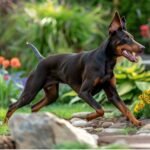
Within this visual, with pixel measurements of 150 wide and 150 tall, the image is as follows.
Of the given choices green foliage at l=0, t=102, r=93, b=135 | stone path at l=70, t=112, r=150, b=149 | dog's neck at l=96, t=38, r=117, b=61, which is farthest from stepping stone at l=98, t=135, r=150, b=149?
green foliage at l=0, t=102, r=93, b=135

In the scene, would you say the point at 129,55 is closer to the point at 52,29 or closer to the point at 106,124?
the point at 106,124

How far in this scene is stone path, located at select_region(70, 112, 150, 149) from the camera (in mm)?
7533

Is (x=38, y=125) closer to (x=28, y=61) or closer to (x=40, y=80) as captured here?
(x=40, y=80)

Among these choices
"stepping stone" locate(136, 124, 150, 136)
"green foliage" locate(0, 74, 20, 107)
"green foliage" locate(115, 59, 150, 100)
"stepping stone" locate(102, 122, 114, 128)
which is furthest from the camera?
"green foliage" locate(0, 74, 20, 107)

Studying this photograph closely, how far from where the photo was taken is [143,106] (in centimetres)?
1023

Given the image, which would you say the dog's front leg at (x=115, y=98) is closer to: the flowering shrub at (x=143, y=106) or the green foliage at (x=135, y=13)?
the flowering shrub at (x=143, y=106)

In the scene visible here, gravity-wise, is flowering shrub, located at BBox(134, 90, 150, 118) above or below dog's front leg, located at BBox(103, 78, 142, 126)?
below

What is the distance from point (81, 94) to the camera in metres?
9.49

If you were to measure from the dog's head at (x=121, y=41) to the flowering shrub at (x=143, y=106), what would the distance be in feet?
2.67

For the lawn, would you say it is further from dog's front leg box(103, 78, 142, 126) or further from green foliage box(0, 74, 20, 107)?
dog's front leg box(103, 78, 142, 126)

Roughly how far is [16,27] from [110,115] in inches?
346

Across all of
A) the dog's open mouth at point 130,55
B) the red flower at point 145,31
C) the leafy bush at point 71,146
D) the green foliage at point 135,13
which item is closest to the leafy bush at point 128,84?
the dog's open mouth at point 130,55

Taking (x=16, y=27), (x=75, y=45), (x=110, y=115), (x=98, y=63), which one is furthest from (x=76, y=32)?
(x=98, y=63)

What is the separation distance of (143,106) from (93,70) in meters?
1.16
